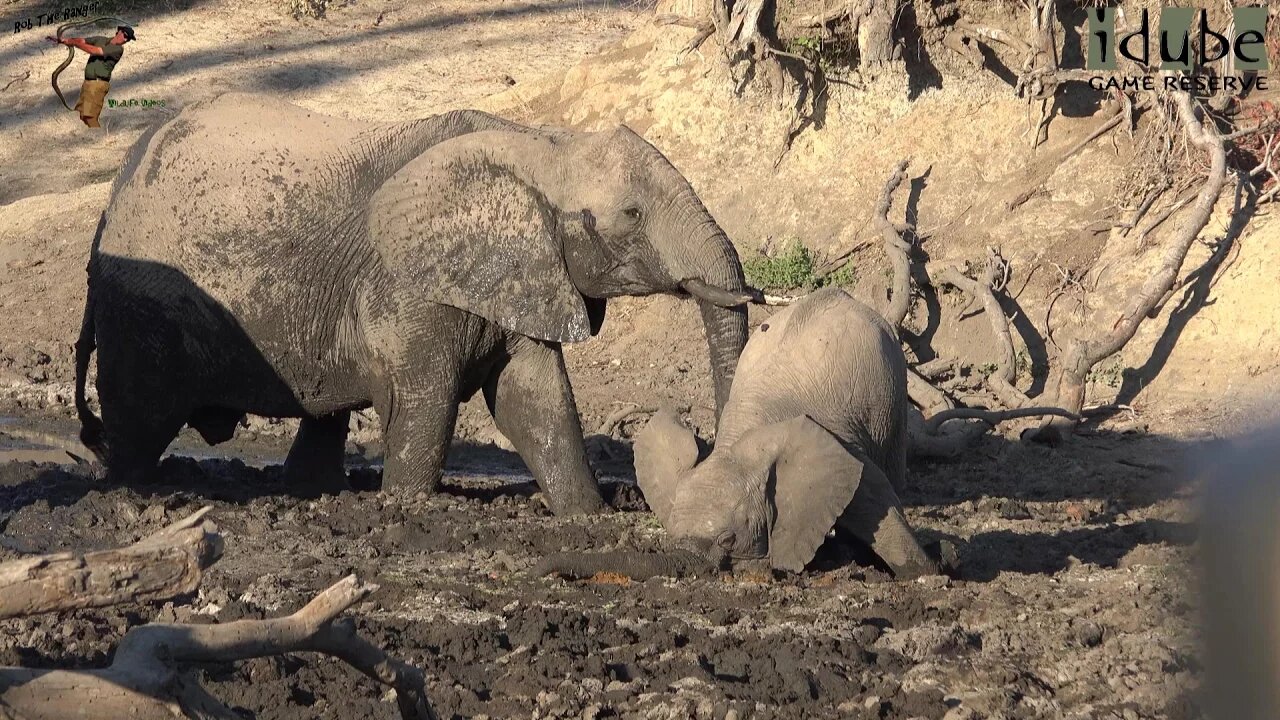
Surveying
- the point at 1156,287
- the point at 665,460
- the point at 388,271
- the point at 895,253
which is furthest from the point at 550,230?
the point at 1156,287

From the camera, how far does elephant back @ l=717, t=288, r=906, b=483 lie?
8539mm

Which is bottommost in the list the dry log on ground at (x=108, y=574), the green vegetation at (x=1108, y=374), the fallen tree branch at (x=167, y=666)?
the green vegetation at (x=1108, y=374)

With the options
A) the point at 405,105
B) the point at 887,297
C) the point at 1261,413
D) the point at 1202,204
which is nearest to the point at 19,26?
the point at 405,105

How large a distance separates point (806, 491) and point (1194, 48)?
874cm

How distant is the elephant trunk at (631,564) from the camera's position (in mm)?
7488

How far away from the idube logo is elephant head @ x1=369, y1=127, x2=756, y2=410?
705 cm

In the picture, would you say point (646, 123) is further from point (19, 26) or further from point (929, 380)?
point (19, 26)

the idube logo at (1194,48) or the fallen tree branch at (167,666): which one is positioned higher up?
the fallen tree branch at (167,666)

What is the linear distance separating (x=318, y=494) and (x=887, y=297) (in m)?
6.03

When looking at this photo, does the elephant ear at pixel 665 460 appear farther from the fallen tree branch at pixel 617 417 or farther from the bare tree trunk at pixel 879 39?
the bare tree trunk at pixel 879 39

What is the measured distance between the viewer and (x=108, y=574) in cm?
369

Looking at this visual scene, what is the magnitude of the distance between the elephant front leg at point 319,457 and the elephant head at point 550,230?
5.44 feet

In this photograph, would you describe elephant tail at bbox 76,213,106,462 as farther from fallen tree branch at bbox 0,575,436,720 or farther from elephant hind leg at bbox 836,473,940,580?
fallen tree branch at bbox 0,575,436,720

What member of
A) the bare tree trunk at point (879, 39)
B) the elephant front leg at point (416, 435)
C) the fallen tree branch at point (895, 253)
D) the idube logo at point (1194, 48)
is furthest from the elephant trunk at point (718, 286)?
the idube logo at point (1194, 48)
